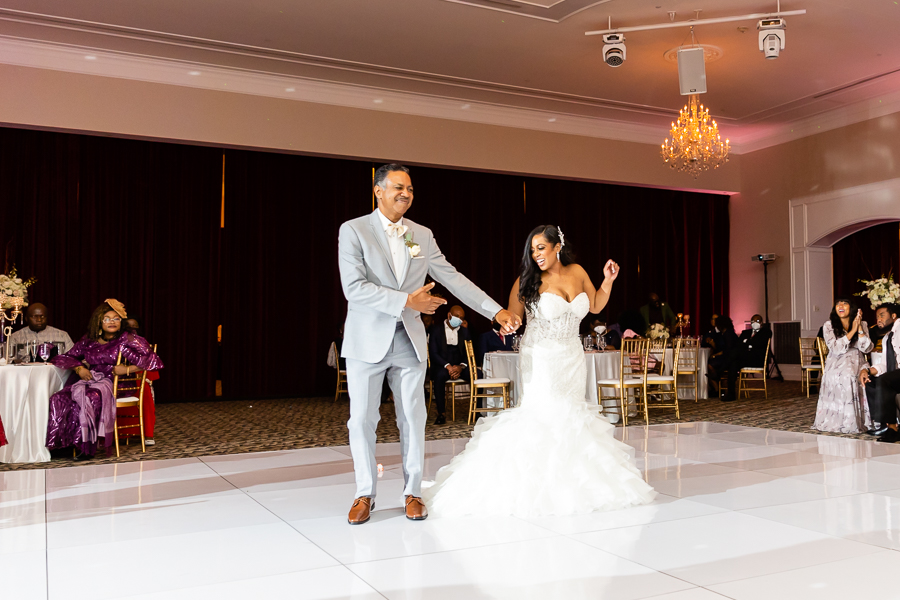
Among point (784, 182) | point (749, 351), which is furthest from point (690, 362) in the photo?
point (784, 182)

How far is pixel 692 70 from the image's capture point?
8.96 meters

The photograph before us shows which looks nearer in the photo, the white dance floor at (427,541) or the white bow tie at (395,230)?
the white dance floor at (427,541)

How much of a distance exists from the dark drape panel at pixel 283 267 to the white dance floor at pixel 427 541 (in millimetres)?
6121

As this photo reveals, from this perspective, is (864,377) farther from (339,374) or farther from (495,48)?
(339,374)

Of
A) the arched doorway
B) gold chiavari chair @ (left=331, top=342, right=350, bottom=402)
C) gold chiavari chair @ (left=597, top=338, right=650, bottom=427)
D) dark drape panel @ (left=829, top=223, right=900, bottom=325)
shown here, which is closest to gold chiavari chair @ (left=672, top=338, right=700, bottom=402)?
gold chiavari chair @ (left=597, top=338, right=650, bottom=427)

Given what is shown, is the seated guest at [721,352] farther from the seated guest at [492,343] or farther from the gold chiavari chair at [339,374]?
the gold chiavari chair at [339,374]

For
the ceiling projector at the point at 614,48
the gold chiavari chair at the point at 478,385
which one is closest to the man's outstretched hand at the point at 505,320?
the gold chiavari chair at the point at 478,385

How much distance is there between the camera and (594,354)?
7934 mm

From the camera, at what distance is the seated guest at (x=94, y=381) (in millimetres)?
5832

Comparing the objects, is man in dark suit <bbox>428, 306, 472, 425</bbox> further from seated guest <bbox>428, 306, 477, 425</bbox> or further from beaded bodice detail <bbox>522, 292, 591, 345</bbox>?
beaded bodice detail <bbox>522, 292, 591, 345</bbox>

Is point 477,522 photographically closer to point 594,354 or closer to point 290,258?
point 594,354

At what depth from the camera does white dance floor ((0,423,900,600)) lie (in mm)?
2543

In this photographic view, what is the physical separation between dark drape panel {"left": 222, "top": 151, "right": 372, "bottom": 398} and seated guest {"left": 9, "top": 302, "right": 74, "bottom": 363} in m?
3.04

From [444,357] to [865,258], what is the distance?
1031 centimetres
